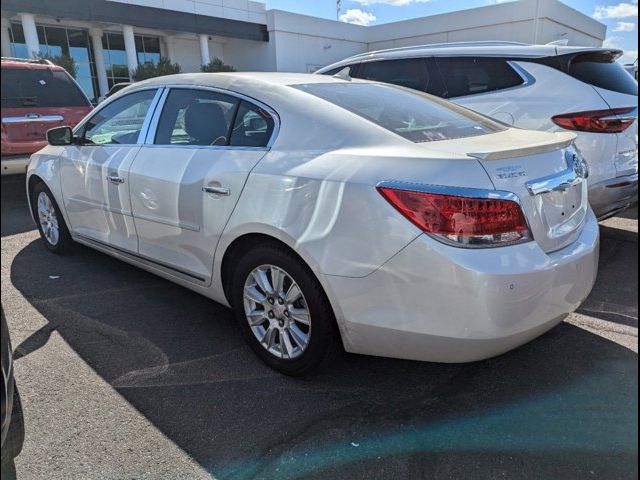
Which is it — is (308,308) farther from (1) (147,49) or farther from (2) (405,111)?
(1) (147,49)

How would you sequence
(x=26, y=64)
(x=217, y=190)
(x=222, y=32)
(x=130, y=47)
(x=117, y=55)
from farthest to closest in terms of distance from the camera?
(x=222, y=32) → (x=117, y=55) → (x=130, y=47) → (x=26, y=64) → (x=217, y=190)

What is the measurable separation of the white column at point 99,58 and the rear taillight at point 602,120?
86.2ft

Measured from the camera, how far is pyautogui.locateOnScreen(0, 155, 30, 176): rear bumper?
734 cm

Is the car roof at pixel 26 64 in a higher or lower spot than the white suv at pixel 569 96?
higher

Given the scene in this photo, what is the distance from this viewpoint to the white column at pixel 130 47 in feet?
84.2

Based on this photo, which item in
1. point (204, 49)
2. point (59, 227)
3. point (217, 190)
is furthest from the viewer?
point (204, 49)

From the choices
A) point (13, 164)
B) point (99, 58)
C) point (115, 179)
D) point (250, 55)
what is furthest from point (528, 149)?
point (250, 55)

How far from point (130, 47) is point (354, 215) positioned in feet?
90.2

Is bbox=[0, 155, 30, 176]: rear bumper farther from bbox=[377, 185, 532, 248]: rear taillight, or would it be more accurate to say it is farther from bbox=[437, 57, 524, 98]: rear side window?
bbox=[377, 185, 532, 248]: rear taillight

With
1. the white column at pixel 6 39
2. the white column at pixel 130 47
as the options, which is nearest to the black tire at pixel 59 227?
the white column at pixel 6 39

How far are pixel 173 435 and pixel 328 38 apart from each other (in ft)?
113

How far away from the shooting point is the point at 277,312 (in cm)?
280

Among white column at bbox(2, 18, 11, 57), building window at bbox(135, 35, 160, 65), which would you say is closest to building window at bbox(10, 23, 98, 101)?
white column at bbox(2, 18, 11, 57)

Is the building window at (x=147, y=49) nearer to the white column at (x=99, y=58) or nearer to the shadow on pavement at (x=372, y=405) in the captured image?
the white column at (x=99, y=58)
